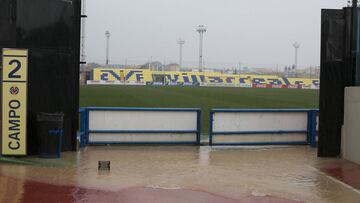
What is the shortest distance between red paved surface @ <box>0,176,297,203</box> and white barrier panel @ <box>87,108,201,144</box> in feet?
16.3

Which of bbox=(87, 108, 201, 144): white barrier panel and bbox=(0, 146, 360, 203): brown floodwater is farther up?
bbox=(87, 108, 201, 144): white barrier panel

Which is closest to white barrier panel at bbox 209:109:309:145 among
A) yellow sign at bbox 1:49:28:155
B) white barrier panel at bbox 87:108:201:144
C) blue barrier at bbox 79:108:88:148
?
white barrier panel at bbox 87:108:201:144

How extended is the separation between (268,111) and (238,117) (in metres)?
0.90

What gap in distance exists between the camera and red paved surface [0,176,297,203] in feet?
24.9

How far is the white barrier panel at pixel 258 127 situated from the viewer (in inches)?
548

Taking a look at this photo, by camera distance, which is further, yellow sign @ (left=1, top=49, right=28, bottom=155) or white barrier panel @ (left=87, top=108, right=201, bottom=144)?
white barrier panel @ (left=87, top=108, right=201, bottom=144)

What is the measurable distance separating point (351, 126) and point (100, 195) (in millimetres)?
6558

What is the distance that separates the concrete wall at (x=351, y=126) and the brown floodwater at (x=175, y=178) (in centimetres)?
42

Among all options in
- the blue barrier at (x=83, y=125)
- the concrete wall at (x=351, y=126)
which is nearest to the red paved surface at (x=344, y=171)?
the concrete wall at (x=351, y=126)

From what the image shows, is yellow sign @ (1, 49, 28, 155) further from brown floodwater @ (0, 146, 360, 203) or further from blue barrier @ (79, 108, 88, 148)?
blue barrier @ (79, 108, 88, 148)

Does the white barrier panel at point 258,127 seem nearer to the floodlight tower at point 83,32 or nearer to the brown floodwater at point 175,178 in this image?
the brown floodwater at point 175,178

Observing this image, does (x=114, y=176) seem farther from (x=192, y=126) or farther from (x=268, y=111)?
(x=268, y=111)

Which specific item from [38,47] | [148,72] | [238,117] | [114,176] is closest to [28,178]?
[114,176]

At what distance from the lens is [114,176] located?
9430 mm
